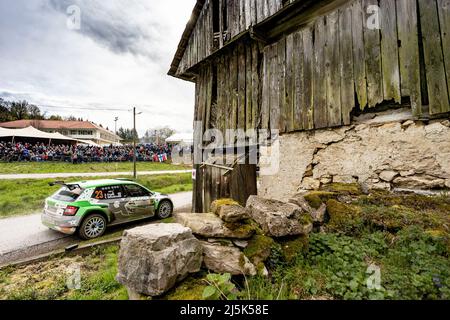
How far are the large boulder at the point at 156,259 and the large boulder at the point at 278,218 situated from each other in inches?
36.4

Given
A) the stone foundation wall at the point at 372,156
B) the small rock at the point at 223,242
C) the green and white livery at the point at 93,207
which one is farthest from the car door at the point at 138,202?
the small rock at the point at 223,242

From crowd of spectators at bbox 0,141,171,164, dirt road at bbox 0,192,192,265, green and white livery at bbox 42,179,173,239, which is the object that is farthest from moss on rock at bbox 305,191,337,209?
crowd of spectators at bbox 0,141,171,164

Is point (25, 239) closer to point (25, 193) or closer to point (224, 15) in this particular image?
point (25, 193)

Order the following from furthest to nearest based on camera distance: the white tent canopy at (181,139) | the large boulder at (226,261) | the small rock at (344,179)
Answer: the white tent canopy at (181,139) < the small rock at (344,179) < the large boulder at (226,261)

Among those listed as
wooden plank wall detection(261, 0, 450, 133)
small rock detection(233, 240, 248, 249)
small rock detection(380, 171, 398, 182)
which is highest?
wooden plank wall detection(261, 0, 450, 133)

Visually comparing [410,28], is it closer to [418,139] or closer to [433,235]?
[418,139]

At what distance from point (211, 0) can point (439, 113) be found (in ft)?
22.5

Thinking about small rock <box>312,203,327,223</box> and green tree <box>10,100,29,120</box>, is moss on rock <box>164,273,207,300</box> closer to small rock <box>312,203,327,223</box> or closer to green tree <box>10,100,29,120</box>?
small rock <box>312,203,327,223</box>

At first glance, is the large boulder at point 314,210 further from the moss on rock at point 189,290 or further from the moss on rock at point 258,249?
the moss on rock at point 189,290

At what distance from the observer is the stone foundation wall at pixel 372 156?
335cm

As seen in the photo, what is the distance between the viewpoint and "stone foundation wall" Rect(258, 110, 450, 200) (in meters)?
3.35

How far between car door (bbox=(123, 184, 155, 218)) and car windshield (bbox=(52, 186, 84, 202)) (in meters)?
1.47

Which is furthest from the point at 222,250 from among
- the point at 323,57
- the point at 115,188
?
the point at 115,188

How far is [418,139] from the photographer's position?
3.48 meters
